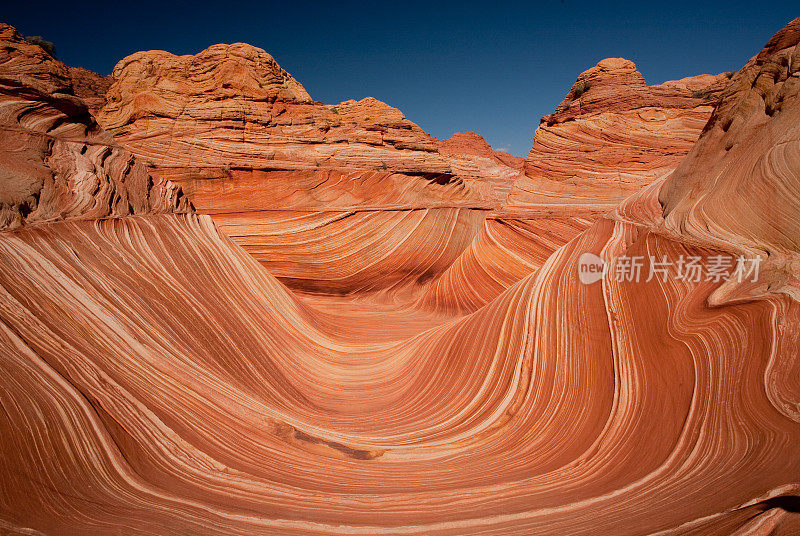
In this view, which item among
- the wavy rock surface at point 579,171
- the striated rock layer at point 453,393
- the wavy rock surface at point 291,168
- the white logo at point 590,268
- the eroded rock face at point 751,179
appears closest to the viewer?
the striated rock layer at point 453,393

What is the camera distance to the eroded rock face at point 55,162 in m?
3.39

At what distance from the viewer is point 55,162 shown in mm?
3893

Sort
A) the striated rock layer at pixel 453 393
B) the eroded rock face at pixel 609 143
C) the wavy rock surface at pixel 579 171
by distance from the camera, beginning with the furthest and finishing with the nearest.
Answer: the eroded rock face at pixel 609 143 → the wavy rock surface at pixel 579 171 → the striated rock layer at pixel 453 393

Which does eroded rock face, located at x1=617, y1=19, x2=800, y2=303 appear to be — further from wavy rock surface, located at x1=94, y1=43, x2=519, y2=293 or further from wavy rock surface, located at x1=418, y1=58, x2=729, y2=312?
wavy rock surface, located at x1=94, y1=43, x2=519, y2=293

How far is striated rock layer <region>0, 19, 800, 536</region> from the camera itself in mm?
1840

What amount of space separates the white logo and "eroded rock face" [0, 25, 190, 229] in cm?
453

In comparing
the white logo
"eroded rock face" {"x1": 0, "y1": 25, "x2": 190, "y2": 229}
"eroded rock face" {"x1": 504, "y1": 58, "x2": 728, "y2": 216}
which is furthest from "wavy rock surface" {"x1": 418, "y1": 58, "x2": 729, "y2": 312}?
"eroded rock face" {"x1": 0, "y1": 25, "x2": 190, "y2": 229}

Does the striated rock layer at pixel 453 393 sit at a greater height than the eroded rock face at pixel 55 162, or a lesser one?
lesser

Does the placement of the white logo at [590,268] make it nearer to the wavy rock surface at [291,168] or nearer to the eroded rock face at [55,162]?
the eroded rock face at [55,162]

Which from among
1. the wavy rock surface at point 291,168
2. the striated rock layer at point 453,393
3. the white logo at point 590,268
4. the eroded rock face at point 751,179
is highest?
the wavy rock surface at point 291,168

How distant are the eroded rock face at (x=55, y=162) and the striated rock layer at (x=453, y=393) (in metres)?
0.23

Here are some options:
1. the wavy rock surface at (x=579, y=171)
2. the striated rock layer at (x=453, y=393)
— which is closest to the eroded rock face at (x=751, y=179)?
the striated rock layer at (x=453, y=393)

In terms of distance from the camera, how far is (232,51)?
9617mm

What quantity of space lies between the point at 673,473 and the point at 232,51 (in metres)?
11.0
